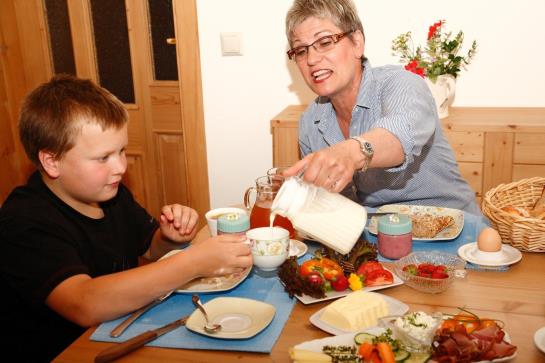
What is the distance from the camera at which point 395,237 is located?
1.31m

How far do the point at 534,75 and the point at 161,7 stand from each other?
193 centimetres

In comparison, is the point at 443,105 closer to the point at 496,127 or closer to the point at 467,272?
the point at 496,127

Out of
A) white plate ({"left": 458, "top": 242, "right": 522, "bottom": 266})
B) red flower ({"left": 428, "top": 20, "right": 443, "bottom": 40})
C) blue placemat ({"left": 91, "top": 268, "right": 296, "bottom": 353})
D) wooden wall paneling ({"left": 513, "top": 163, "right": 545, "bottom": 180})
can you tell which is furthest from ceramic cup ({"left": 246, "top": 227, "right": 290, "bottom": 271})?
red flower ({"left": 428, "top": 20, "right": 443, "bottom": 40})

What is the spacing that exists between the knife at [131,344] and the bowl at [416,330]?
401 mm

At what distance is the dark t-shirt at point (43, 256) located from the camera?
1170 mm

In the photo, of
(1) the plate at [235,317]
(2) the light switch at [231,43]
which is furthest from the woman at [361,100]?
(2) the light switch at [231,43]

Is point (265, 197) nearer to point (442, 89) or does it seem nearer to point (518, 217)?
point (518, 217)

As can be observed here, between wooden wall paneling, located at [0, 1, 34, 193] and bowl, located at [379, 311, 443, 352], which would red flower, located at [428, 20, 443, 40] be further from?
wooden wall paneling, located at [0, 1, 34, 193]

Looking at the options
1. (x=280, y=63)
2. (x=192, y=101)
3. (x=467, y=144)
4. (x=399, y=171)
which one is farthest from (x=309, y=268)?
(x=192, y=101)

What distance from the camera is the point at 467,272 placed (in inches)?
49.1

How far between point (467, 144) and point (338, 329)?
4.88 feet

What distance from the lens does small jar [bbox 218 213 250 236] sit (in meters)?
1.32

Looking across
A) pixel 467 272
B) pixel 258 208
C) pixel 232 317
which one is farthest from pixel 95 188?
pixel 467 272

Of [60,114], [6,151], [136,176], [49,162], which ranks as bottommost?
[136,176]
